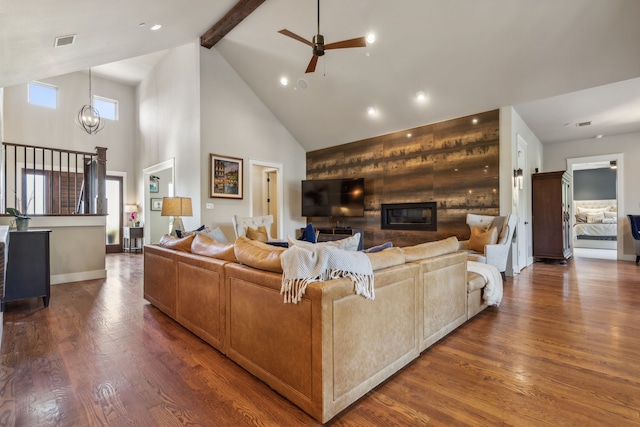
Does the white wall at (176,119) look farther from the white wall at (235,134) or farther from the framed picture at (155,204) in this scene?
the framed picture at (155,204)

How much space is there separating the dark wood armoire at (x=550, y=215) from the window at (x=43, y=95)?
11474 mm

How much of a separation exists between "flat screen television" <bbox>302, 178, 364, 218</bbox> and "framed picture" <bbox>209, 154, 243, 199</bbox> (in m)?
1.70

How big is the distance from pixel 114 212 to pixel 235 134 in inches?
190

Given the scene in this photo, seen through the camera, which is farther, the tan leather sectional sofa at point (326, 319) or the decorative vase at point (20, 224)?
the decorative vase at point (20, 224)

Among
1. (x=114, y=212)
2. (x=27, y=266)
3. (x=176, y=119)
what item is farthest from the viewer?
(x=114, y=212)

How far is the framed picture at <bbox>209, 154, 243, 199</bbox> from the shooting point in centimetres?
595

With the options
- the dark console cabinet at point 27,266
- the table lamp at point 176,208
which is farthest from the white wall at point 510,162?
the dark console cabinet at point 27,266

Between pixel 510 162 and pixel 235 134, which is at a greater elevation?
pixel 235 134

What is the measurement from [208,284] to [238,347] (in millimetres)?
556

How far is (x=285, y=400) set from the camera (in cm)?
163

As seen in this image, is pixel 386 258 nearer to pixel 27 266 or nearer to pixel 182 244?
pixel 182 244

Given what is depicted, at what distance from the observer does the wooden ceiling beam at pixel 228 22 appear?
478 cm

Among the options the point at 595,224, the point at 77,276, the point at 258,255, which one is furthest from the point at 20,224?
the point at 595,224

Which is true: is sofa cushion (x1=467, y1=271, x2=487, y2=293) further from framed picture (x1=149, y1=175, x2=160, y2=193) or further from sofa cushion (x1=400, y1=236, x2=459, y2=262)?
framed picture (x1=149, y1=175, x2=160, y2=193)
